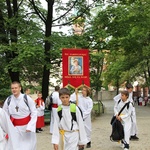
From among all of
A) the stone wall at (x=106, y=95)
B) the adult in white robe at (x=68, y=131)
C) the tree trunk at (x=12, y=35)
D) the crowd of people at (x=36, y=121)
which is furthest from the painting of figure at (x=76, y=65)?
the stone wall at (x=106, y=95)

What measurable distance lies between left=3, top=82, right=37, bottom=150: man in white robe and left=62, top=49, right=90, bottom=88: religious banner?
15.6ft

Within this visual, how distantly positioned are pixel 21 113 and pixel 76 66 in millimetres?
4995

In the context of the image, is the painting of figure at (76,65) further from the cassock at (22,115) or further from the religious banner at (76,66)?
the cassock at (22,115)

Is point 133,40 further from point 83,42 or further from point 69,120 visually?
point 69,120

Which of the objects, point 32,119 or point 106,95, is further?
point 106,95

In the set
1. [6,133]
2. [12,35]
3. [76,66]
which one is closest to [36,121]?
[6,133]

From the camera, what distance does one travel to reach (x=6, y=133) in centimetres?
525

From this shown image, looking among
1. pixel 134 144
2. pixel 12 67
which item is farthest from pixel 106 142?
pixel 12 67

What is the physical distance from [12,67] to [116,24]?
6.64 meters

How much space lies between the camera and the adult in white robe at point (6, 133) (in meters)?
4.96

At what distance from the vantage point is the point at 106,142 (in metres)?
10.4

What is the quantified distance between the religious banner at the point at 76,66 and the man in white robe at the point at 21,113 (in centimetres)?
→ 475

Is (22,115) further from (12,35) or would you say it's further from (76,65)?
(12,35)

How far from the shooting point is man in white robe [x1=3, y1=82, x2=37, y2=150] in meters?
6.56
